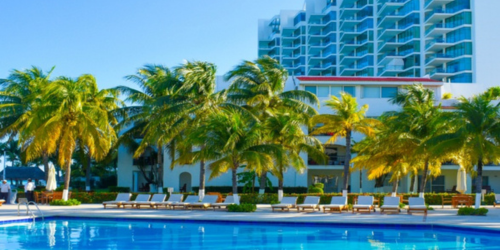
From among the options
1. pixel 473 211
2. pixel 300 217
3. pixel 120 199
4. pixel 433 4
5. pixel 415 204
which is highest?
pixel 433 4

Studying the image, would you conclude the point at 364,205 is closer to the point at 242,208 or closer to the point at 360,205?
the point at 360,205

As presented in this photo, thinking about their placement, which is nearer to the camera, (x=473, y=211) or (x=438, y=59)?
(x=473, y=211)

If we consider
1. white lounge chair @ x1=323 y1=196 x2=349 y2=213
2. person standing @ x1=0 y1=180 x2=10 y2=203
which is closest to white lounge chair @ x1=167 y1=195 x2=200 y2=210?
white lounge chair @ x1=323 y1=196 x2=349 y2=213

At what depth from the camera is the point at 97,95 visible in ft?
118

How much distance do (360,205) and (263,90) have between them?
940cm

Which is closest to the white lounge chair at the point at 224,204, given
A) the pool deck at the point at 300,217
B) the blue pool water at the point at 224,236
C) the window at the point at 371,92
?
the pool deck at the point at 300,217

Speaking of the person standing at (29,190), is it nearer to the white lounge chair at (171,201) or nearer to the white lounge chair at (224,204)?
the white lounge chair at (171,201)

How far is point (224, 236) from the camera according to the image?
62.2 feet

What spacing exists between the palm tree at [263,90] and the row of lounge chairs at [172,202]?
512 cm

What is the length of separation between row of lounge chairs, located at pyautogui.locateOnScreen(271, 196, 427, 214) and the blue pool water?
411 cm

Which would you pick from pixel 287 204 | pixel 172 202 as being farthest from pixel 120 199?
pixel 287 204

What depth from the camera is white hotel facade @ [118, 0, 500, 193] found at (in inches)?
1667

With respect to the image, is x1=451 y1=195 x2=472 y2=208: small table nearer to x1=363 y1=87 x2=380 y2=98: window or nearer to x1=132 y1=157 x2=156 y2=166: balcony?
x1=363 y1=87 x2=380 y2=98: window

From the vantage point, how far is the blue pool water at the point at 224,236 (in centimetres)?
1691
